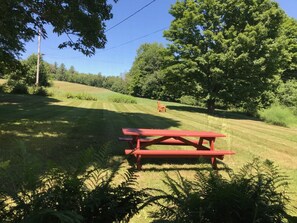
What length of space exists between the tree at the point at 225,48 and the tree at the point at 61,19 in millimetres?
14400

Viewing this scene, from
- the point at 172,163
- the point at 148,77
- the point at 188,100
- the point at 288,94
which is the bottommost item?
the point at 172,163

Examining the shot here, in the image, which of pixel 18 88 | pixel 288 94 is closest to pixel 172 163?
pixel 288 94

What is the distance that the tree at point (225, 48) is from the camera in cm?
2206

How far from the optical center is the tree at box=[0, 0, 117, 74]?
26.2ft

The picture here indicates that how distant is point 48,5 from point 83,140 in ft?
14.6

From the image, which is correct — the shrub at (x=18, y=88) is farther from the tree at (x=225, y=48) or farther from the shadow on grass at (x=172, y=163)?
Result: the shadow on grass at (x=172, y=163)

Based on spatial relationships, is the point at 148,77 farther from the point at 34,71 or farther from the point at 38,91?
the point at 38,91

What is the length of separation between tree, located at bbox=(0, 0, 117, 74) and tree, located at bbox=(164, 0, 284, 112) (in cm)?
1440

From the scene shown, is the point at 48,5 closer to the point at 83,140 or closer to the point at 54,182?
the point at 83,140

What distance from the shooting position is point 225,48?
902 inches

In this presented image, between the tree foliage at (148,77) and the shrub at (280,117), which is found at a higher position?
the tree foliage at (148,77)

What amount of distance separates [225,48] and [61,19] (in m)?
17.2

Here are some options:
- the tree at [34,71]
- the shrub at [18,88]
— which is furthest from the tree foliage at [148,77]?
the shrub at [18,88]

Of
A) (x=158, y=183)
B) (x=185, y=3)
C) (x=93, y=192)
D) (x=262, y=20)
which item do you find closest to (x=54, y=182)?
(x=93, y=192)
